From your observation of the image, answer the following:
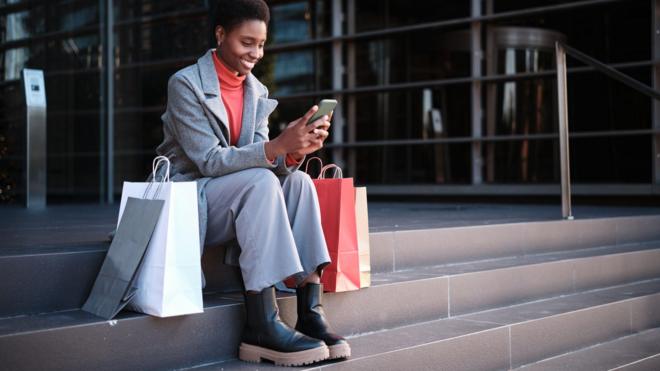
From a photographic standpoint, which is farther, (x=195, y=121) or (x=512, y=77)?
(x=512, y=77)

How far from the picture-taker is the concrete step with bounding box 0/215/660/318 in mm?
2113

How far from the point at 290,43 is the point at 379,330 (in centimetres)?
625

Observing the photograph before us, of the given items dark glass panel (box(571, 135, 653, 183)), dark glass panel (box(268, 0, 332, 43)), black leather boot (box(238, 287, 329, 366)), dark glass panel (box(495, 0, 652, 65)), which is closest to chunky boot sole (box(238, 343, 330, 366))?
black leather boot (box(238, 287, 329, 366))

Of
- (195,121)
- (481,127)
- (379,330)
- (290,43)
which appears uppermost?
(290,43)

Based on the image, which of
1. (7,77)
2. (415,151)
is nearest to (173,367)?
(7,77)

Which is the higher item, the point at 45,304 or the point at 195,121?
the point at 195,121

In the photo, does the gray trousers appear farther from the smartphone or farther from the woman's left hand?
the smartphone

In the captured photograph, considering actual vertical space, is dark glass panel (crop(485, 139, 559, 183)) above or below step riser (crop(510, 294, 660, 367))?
above

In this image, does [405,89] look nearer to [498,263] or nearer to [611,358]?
[498,263]

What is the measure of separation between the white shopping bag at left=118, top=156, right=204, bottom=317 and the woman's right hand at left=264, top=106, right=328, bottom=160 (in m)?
0.26

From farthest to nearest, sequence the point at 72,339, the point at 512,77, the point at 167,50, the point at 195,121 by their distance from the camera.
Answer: the point at 167,50
the point at 512,77
the point at 195,121
the point at 72,339

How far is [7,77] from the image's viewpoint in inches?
263

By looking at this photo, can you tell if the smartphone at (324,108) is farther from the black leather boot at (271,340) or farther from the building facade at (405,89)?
the building facade at (405,89)

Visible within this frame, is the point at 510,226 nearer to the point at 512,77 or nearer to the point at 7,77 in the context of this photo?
the point at 512,77
